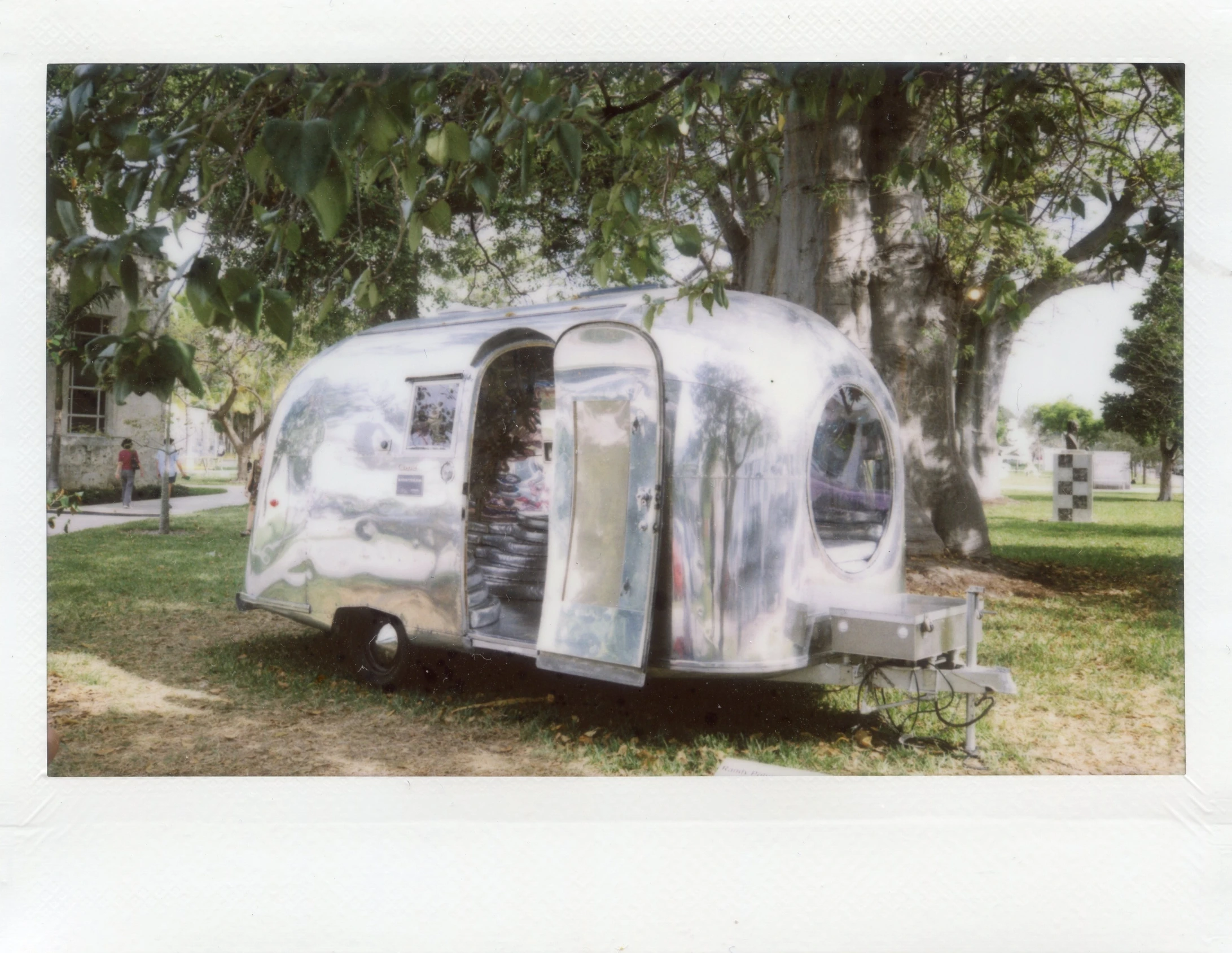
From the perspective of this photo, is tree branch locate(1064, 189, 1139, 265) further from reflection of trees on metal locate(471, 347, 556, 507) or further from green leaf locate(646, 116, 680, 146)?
reflection of trees on metal locate(471, 347, 556, 507)

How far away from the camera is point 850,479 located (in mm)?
3291

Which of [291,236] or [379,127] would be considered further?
[291,236]

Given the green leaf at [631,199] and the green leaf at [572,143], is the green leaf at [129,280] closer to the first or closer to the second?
the green leaf at [572,143]

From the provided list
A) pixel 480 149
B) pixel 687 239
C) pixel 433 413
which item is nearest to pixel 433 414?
pixel 433 413

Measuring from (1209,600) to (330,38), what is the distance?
3.44 metres

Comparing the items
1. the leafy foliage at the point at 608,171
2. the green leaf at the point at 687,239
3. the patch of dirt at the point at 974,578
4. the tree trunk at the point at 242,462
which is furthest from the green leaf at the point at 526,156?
the patch of dirt at the point at 974,578

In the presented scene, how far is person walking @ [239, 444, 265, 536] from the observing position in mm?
3814

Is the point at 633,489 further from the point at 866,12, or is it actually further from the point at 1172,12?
the point at 1172,12

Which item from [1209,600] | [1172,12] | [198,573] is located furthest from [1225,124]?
[198,573]

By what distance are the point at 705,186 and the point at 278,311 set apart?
2033 mm

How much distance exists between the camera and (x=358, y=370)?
3.75 m

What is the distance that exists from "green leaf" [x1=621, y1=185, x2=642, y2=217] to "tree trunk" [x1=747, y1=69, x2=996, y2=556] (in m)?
0.84

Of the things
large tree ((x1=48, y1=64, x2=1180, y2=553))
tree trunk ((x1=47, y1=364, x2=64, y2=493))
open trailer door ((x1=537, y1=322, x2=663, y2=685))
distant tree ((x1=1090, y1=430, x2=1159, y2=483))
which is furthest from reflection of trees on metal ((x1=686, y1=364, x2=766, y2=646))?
tree trunk ((x1=47, y1=364, x2=64, y2=493))

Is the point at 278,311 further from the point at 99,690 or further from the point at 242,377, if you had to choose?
the point at 99,690
